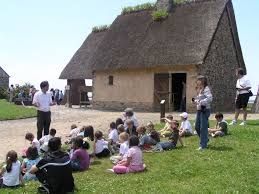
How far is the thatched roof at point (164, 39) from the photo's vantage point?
28.2m

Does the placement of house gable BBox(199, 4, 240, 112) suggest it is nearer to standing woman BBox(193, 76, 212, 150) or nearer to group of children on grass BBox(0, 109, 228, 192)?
group of children on grass BBox(0, 109, 228, 192)

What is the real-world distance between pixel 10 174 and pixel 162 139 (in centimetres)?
632

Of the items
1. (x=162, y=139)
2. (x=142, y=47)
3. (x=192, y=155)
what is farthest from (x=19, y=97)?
(x=192, y=155)

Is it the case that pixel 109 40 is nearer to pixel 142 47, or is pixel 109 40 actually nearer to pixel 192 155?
pixel 142 47

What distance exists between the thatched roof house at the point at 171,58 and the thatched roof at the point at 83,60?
5926 millimetres

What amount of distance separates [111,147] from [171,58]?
1538 centimetres

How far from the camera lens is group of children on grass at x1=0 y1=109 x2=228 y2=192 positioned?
10398 millimetres

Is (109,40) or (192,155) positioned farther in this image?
(109,40)

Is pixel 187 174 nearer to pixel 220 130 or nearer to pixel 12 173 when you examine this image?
pixel 12 173

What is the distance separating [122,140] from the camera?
511 inches

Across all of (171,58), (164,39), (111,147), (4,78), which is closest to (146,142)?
(111,147)

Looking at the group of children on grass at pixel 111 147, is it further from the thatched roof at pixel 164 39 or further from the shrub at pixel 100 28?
the shrub at pixel 100 28

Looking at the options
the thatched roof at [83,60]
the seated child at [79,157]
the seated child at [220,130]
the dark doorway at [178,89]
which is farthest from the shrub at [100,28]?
the seated child at [79,157]

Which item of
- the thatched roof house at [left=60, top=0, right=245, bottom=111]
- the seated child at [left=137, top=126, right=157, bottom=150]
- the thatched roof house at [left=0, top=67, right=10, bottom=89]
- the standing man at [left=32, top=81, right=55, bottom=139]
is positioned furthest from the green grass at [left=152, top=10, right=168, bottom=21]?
the thatched roof house at [left=0, top=67, right=10, bottom=89]
